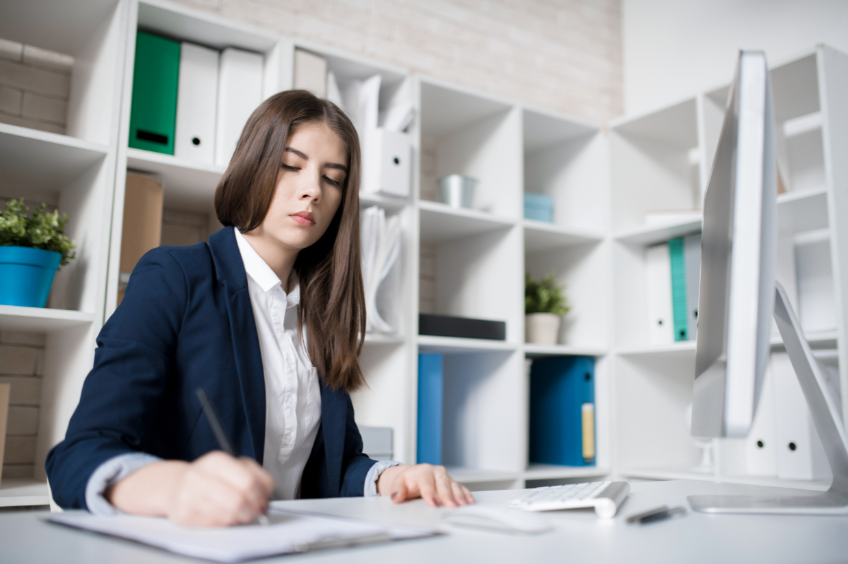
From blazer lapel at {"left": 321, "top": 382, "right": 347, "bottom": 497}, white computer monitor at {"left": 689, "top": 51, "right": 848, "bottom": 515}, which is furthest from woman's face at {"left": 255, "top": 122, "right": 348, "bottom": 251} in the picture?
white computer monitor at {"left": 689, "top": 51, "right": 848, "bottom": 515}

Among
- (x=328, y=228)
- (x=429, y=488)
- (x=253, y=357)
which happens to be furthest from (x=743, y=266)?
(x=328, y=228)

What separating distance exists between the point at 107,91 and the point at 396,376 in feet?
3.42

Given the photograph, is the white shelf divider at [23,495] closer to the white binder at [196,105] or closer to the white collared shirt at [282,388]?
the white collared shirt at [282,388]

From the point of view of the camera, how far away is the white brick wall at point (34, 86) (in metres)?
1.77

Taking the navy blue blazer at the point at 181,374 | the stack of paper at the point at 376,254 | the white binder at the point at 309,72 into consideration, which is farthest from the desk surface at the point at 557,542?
the white binder at the point at 309,72

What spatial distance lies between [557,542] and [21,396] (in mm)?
1612

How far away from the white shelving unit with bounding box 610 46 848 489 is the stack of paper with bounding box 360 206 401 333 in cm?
89

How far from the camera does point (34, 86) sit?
5.94ft

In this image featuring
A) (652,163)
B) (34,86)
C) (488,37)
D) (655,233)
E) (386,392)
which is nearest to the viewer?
(34,86)

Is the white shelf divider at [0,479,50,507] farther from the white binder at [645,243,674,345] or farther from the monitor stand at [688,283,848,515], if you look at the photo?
the white binder at [645,243,674,345]

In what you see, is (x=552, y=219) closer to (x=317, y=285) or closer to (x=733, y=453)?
(x=733, y=453)

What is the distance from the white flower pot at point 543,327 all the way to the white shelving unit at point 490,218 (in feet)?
0.20

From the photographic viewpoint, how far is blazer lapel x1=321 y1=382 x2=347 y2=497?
1144 mm

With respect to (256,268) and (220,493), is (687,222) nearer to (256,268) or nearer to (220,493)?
(256,268)
